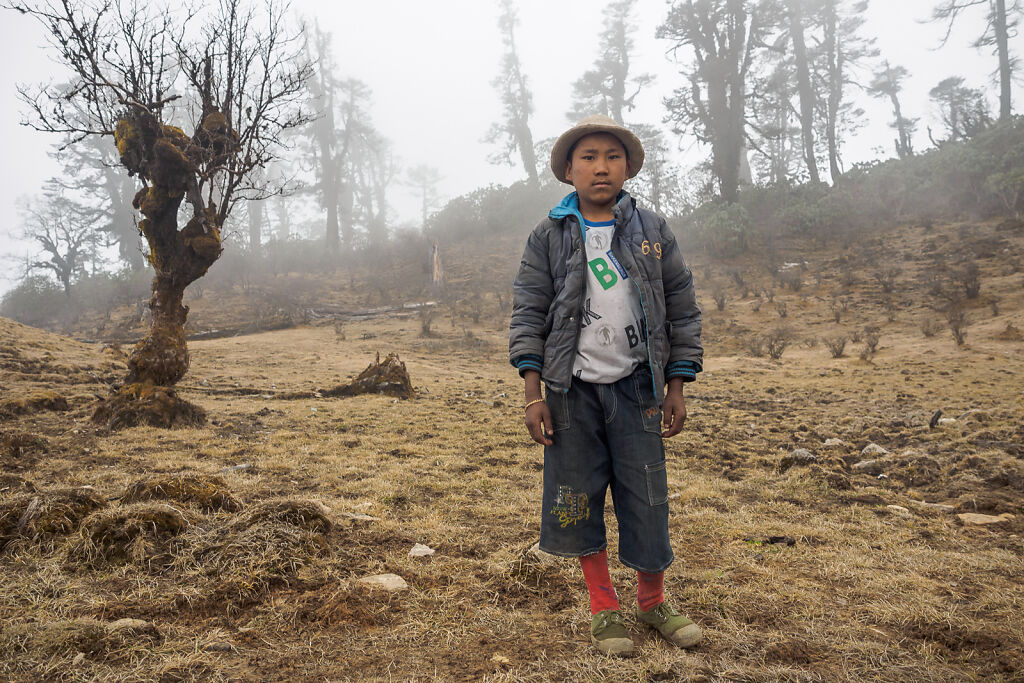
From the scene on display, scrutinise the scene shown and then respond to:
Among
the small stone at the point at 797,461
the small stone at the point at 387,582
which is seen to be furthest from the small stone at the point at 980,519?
the small stone at the point at 387,582

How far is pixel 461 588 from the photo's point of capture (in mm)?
2361

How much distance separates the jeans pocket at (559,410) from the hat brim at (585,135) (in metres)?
0.84

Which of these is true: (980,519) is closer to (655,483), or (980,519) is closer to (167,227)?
(655,483)

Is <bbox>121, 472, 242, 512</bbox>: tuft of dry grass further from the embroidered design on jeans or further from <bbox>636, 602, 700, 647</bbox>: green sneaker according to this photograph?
<bbox>636, 602, 700, 647</bbox>: green sneaker

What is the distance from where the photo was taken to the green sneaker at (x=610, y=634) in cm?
182

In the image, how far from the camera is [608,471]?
6.53 feet

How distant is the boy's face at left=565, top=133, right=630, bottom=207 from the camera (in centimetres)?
203

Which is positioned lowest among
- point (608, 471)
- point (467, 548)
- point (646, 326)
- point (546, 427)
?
point (467, 548)

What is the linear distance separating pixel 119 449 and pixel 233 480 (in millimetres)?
1591

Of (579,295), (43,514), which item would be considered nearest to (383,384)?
(43,514)

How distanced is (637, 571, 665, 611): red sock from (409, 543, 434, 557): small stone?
1162mm

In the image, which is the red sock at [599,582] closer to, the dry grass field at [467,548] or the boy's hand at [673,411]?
the dry grass field at [467,548]

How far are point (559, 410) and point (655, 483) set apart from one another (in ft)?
1.37

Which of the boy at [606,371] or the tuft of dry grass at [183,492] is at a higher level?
the boy at [606,371]
